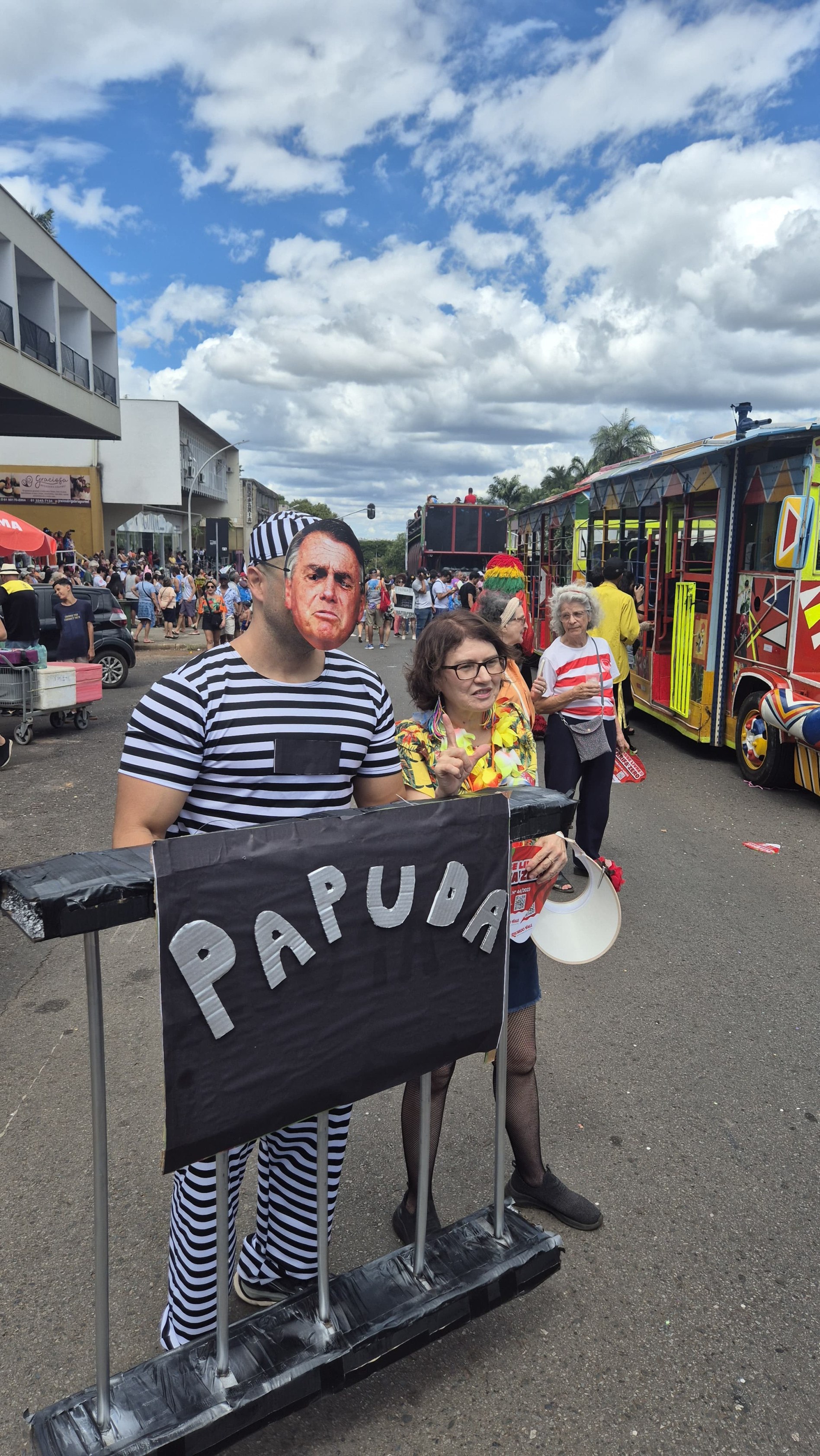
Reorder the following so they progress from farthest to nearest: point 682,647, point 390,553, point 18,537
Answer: point 390,553
point 18,537
point 682,647

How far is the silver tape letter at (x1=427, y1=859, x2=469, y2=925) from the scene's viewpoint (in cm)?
204

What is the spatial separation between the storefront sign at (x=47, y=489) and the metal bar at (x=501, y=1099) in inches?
1582

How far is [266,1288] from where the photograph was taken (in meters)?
2.48

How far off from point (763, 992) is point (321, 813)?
3264mm

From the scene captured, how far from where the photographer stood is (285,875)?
1.79m

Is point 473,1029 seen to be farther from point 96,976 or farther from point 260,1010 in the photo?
point 96,976

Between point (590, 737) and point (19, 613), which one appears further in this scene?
point (19, 613)

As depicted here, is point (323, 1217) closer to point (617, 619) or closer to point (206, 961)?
point (206, 961)

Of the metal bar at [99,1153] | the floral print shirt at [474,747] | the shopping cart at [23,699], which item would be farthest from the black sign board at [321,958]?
the shopping cart at [23,699]

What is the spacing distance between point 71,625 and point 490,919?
10842 mm

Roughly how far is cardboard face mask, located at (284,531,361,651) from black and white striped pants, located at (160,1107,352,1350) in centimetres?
102

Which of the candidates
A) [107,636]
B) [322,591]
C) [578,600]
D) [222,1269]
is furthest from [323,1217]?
[107,636]

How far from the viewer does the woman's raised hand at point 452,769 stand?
2.46 metres

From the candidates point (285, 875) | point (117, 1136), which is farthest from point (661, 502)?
point (285, 875)
